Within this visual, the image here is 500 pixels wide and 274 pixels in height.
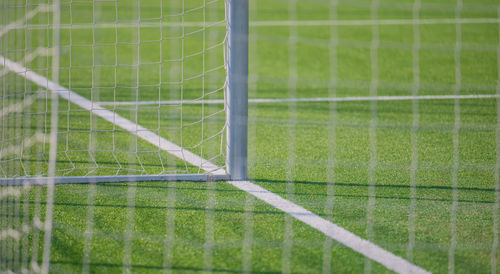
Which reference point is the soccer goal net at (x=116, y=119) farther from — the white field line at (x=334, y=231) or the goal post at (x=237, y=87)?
the white field line at (x=334, y=231)

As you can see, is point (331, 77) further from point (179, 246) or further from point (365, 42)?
Result: point (179, 246)

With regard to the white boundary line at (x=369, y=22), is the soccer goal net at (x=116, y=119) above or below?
below

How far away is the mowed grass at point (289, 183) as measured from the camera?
3.01m

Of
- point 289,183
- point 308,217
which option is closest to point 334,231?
point 308,217

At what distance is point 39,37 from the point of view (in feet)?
33.6

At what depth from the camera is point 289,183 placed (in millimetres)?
4000

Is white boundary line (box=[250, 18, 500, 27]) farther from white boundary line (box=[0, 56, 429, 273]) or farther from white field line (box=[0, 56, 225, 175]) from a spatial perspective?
white boundary line (box=[0, 56, 429, 273])

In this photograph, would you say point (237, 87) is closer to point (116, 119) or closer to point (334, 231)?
point (334, 231)

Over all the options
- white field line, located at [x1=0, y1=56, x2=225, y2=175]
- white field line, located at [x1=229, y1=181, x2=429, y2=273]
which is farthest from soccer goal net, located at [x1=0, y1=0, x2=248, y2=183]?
white field line, located at [x1=229, y1=181, x2=429, y2=273]

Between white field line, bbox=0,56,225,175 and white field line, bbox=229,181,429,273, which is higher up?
white field line, bbox=0,56,225,175

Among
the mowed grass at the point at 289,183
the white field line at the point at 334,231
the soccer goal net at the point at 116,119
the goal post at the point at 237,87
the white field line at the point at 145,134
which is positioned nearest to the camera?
the white field line at the point at 334,231

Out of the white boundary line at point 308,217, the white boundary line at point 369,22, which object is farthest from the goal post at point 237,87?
the white boundary line at point 369,22

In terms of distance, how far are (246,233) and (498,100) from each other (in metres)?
4.04

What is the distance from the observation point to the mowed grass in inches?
119
